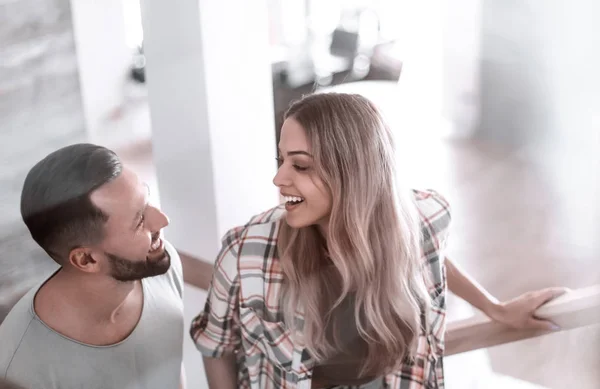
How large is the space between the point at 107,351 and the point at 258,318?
0.21 m

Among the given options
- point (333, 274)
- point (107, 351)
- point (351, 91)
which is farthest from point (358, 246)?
point (107, 351)

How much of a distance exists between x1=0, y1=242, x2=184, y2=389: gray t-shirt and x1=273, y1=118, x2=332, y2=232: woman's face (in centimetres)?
13

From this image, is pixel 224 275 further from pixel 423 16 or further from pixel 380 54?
pixel 423 16

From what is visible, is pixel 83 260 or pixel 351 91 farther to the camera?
pixel 351 91

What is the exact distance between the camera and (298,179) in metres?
0.72

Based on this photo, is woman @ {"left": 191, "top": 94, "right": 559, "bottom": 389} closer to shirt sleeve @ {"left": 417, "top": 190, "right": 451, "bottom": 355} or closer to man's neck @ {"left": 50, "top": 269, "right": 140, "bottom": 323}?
shirt sleeve @ {"left": 417, "top": 190, "right": 451, "bottom": 355}

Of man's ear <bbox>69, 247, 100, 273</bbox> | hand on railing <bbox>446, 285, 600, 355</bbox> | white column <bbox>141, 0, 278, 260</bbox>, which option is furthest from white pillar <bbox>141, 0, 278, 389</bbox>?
hand on railing <bbox>446, 285, 600, 355</bbox>

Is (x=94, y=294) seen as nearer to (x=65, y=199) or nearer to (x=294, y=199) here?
(x=65, y=199)

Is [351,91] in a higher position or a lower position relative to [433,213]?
higher

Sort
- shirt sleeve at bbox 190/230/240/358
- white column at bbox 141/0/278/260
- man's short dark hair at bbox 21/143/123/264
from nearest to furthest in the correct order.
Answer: man's short dark hair at bbox 21/143/123/264, white column at bbox 141/0/278/260, shirt sleeve at bbox 190/230/240/358

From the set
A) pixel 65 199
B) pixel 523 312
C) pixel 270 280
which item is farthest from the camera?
pixel 523 312

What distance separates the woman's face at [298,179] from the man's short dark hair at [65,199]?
18 cm

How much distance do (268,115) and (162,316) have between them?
226 millimetres

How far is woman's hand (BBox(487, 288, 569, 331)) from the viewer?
97cm
